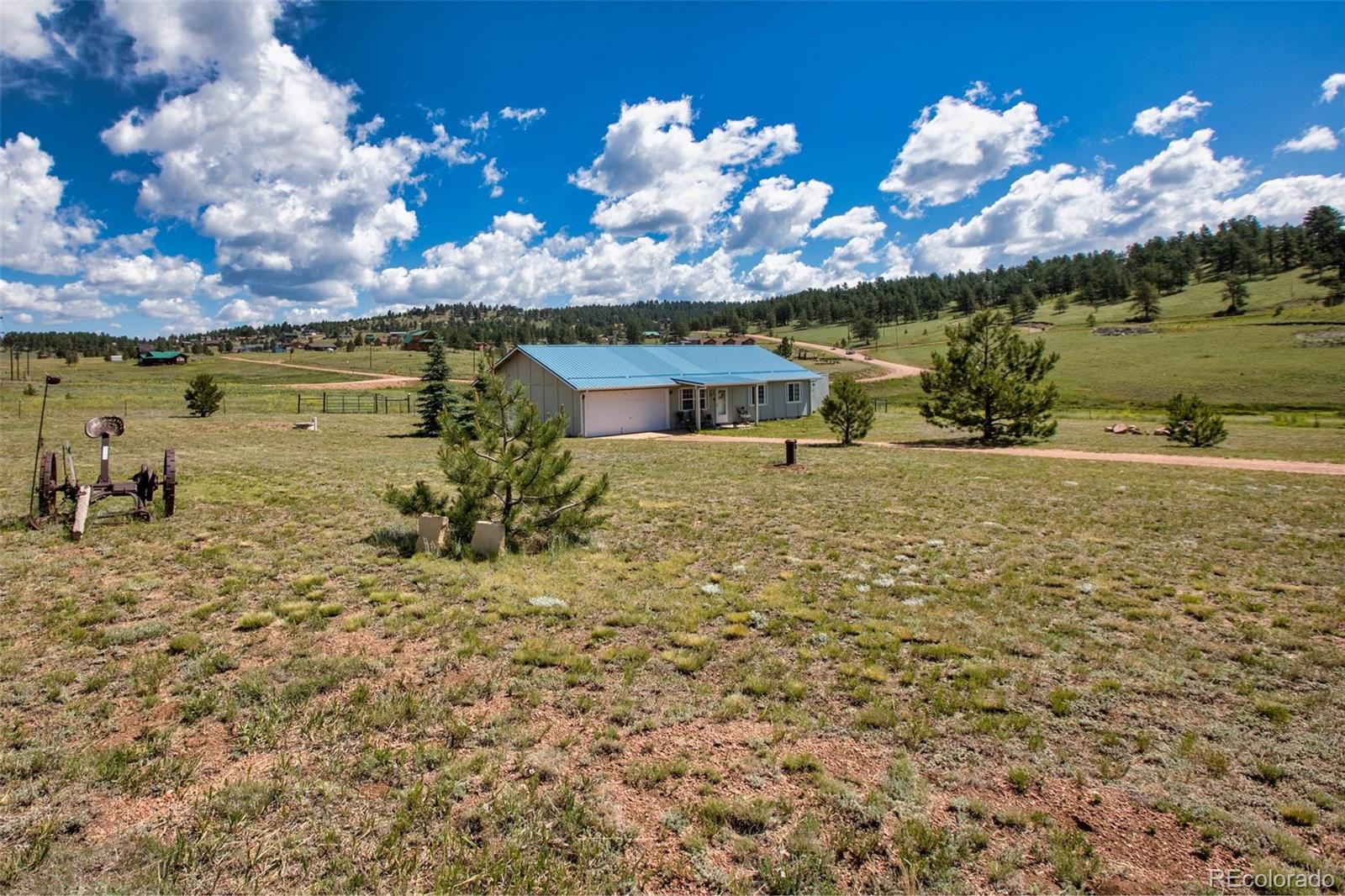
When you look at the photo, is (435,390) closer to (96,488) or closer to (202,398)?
(202,398)

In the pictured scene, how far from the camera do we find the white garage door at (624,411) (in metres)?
27.1

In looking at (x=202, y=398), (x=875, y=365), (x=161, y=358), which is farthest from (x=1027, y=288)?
(x=161, y=358)

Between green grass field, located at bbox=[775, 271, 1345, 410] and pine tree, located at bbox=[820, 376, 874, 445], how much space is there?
2903 centimetres

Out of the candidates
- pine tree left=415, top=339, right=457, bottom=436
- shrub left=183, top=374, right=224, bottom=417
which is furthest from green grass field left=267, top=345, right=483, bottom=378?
pine tree left=415, top=339, right=457, bottom=436

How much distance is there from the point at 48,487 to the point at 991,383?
76.1 feet

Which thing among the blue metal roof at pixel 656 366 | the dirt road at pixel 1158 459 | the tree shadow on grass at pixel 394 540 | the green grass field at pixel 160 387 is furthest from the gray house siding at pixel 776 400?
the green grass field at pixel 160 387

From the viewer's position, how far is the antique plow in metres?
8.01

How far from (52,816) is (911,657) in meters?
5.18

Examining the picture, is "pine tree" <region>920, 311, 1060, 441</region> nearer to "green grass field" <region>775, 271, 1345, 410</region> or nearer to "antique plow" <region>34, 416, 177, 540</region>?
"antique plow" <region>34, 416, 177, 540</region>

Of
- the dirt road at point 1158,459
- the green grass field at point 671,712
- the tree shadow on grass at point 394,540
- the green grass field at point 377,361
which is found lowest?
the green grass field at point 671,712

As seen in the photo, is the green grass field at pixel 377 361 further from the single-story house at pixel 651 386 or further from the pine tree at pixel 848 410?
the pine tree at pixel 848 410

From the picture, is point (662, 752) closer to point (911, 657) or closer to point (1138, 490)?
point (911, 657)

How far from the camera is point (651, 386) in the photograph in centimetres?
2877

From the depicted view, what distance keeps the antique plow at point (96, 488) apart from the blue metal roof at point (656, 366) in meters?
17.6
